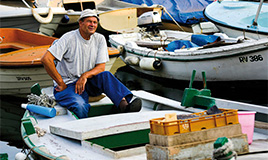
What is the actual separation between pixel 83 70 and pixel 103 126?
4.39 feet

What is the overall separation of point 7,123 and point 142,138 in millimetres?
4630

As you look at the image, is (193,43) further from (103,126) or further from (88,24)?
(103,126)

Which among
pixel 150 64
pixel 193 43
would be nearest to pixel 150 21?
pixel 193 43

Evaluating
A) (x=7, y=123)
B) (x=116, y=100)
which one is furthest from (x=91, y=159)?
(x=7, y=123)

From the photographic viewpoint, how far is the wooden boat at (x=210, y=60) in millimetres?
9484

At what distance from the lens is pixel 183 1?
19.0 meters

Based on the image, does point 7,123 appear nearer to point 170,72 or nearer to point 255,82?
point 170,72

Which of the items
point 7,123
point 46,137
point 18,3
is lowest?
point 7,123

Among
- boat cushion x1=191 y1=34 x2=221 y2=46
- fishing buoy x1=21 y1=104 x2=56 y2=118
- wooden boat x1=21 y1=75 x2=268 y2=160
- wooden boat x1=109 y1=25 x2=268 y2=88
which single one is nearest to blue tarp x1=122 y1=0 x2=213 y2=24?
wooden boat x1=109 y1=25 x2=268 y2=88

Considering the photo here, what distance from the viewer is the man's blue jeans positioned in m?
4.91

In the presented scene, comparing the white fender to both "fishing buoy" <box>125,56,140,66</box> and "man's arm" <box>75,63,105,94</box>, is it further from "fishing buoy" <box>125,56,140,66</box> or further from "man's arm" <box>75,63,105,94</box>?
"man's arm" <box>75,63,105,94</box>

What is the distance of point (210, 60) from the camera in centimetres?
990

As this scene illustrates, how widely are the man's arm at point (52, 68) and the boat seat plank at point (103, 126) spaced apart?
85cm

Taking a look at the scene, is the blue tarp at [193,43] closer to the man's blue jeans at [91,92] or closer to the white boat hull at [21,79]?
the white boat hull at [21,79]
